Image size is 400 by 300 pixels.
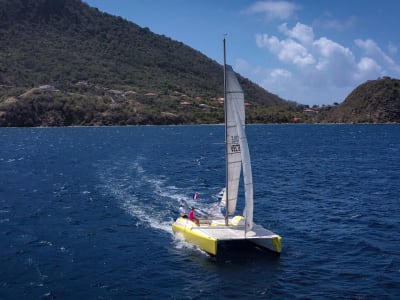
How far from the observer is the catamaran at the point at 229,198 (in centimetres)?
3075

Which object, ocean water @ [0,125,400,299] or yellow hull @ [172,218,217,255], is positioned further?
yellow hull @ [172,218,217,255]

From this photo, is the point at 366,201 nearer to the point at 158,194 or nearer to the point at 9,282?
the point at 158,194

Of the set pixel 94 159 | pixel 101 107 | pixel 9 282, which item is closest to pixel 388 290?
pixel 9 282

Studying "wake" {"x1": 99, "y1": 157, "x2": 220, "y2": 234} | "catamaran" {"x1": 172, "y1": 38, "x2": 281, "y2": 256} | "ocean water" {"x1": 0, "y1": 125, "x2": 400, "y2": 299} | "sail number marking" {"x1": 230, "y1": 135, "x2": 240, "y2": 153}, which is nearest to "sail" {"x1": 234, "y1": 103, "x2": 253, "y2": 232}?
"catamaran" {"x1": 172, "y1": 38, "x2": 281, "y2": 256}

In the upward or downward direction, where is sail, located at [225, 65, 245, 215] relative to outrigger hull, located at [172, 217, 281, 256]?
upward

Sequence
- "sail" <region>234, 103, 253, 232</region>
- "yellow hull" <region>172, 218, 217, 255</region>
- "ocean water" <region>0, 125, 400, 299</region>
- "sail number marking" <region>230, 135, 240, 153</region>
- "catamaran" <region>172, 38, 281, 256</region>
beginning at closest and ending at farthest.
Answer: "ocean water" <region>0, 125, 400, 299</region>, "yellow hull" <region>172, 218, 217, 255</region>, "catamaran" <region>172, 38, 281, 256</region>, "sail" <region>234, 103, 253, 232</region>, "sail number marking" <region>230, 135, 240, 153</region>

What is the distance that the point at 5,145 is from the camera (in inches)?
4250

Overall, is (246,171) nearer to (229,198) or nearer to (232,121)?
(232,121)

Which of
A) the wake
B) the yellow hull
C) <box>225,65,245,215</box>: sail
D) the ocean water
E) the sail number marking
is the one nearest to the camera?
the ocean water

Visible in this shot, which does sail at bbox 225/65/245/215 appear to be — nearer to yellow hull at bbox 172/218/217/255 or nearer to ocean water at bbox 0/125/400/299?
yellow hull at bbox 172/218/217/255

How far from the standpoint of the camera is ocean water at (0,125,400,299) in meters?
26.3

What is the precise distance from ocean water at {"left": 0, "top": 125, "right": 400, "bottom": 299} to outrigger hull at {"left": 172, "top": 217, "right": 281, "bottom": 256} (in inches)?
27.4

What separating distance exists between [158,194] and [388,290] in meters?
30.7

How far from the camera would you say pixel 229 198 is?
34.1 m
